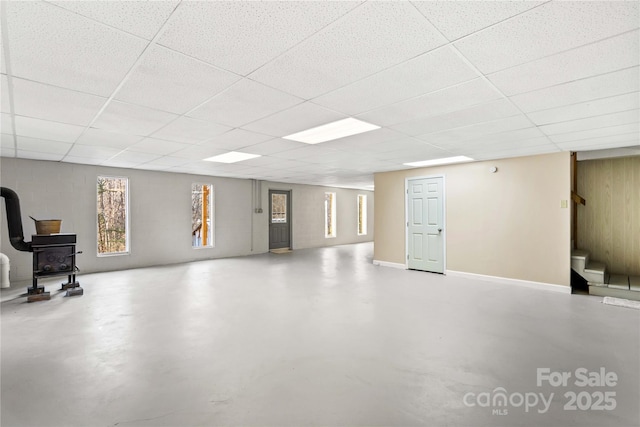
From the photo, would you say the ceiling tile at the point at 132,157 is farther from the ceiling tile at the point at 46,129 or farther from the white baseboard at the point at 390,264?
the white baseboard at the point at 390,264

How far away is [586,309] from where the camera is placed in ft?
12.6

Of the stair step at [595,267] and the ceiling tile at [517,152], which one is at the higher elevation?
the ceiling tile at [517,152]

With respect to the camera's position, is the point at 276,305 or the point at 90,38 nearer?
the point at 90,38

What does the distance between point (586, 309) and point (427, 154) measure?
295cm

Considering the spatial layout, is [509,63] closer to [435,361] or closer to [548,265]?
[435,361]

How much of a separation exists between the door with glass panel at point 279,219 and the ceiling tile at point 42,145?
17.6ft

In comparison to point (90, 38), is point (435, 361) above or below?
below

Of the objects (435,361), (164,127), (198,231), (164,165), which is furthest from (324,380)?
(198,231)

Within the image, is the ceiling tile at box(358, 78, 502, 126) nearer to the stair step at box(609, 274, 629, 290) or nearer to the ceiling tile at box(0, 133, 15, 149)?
the stair step at box(609, 274, 629, 290)

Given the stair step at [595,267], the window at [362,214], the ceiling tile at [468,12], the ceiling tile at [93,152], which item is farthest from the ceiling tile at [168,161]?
the window at [362,214]

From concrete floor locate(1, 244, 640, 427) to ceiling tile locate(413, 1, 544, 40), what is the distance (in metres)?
2.22

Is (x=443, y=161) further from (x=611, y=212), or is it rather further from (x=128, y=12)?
(x=128, y=12)

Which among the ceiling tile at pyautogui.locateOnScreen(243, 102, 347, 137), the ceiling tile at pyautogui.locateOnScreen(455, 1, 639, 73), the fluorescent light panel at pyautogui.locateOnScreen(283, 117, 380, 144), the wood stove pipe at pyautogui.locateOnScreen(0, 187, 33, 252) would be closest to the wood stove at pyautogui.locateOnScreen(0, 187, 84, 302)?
the wood stove pipe at pyautogui.locateOnScreen(0, 187, 33, 252)

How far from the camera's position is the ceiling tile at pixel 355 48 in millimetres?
1474
